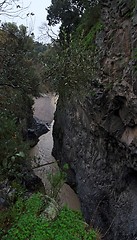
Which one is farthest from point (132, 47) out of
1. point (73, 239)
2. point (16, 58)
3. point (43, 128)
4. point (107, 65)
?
point (43, 128)

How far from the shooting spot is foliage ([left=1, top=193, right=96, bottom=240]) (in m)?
5.22

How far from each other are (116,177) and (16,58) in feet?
14.2

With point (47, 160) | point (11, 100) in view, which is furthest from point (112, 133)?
point (47, 160)

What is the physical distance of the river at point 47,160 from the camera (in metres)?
12.4

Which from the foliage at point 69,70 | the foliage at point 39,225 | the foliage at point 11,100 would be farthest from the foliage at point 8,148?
the foliage at point 39,225

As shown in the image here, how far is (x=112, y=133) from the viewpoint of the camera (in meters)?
9.37

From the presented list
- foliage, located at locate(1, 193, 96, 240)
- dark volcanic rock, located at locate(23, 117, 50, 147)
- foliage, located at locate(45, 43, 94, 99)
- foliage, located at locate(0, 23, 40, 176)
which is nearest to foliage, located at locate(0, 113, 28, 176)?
foliage, located at locate(0, 23, 40, 176)

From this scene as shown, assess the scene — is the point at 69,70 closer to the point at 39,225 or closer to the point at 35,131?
the point at 39,225

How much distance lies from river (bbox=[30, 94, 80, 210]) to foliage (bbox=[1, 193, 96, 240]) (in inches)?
73.8

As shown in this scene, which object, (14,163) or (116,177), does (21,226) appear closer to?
(14,163)

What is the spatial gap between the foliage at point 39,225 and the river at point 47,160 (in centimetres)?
188

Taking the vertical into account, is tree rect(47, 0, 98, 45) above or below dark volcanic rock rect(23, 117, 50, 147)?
above

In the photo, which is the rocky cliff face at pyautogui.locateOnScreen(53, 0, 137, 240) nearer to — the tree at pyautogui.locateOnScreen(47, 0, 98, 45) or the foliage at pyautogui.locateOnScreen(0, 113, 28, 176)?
the foliage at pyautogui.locateOnScreen(0, 113, 28, 176)

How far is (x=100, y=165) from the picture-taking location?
33.9ft
